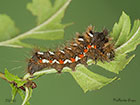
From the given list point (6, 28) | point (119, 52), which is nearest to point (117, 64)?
point (119, 52)

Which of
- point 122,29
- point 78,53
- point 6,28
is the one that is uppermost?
point 6,28

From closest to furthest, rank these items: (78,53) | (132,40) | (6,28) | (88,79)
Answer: (132,40) < (88,79) < (78,53) < (6,28)

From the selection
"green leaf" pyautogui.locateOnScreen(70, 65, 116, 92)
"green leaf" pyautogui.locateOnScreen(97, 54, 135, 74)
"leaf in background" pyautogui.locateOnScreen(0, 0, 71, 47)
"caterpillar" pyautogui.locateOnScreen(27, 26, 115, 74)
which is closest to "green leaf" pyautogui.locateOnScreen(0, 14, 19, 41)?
"leaf in background" pyautogui.locateOnScreen(0, 0, 71, 47)

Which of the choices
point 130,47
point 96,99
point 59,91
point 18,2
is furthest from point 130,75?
point 130,47

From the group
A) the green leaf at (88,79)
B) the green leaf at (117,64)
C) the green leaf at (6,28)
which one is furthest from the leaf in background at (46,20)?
the green leaf at (117,64)

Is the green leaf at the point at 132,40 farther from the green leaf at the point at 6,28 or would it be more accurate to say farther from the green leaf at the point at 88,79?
the green leaf at the point at 6,28

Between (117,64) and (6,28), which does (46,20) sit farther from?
(117,64)
